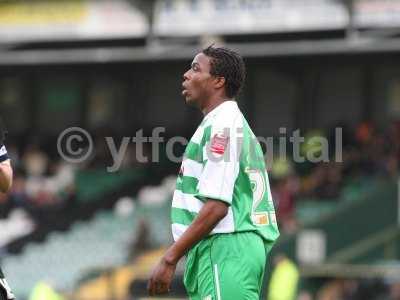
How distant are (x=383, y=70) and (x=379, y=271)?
→ 832cm

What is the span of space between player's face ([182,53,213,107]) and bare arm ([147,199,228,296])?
573mm

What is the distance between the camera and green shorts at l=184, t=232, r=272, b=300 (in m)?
5.23

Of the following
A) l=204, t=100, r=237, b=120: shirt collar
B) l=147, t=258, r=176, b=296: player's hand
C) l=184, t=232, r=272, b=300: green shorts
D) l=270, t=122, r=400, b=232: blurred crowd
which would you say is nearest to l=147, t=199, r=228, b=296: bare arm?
l=147, t=258, r=176, b=296: player's hand

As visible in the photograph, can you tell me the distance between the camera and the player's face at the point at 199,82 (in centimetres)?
540

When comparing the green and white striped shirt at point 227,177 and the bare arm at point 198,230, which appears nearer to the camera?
the bare arm at point 198,230

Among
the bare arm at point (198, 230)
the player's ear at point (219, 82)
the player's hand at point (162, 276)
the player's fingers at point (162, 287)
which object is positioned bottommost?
the player's fingers at point (162, 287)

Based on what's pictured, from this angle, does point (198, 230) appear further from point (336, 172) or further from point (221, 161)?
point (336, 172)

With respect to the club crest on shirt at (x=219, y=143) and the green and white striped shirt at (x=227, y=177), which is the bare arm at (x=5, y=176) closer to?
the green and white striped shirt at (x=227, y=177)

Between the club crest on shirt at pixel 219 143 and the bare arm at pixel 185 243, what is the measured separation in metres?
0.25

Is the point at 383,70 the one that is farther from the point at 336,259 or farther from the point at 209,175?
the point at 209,175

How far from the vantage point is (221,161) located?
17.1 ft

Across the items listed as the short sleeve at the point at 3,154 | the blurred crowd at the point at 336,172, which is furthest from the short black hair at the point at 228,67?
the blurred crowd at the point at 336,172

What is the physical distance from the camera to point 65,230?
20766 millimetres

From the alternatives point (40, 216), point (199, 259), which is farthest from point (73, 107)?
point (199, 259)
